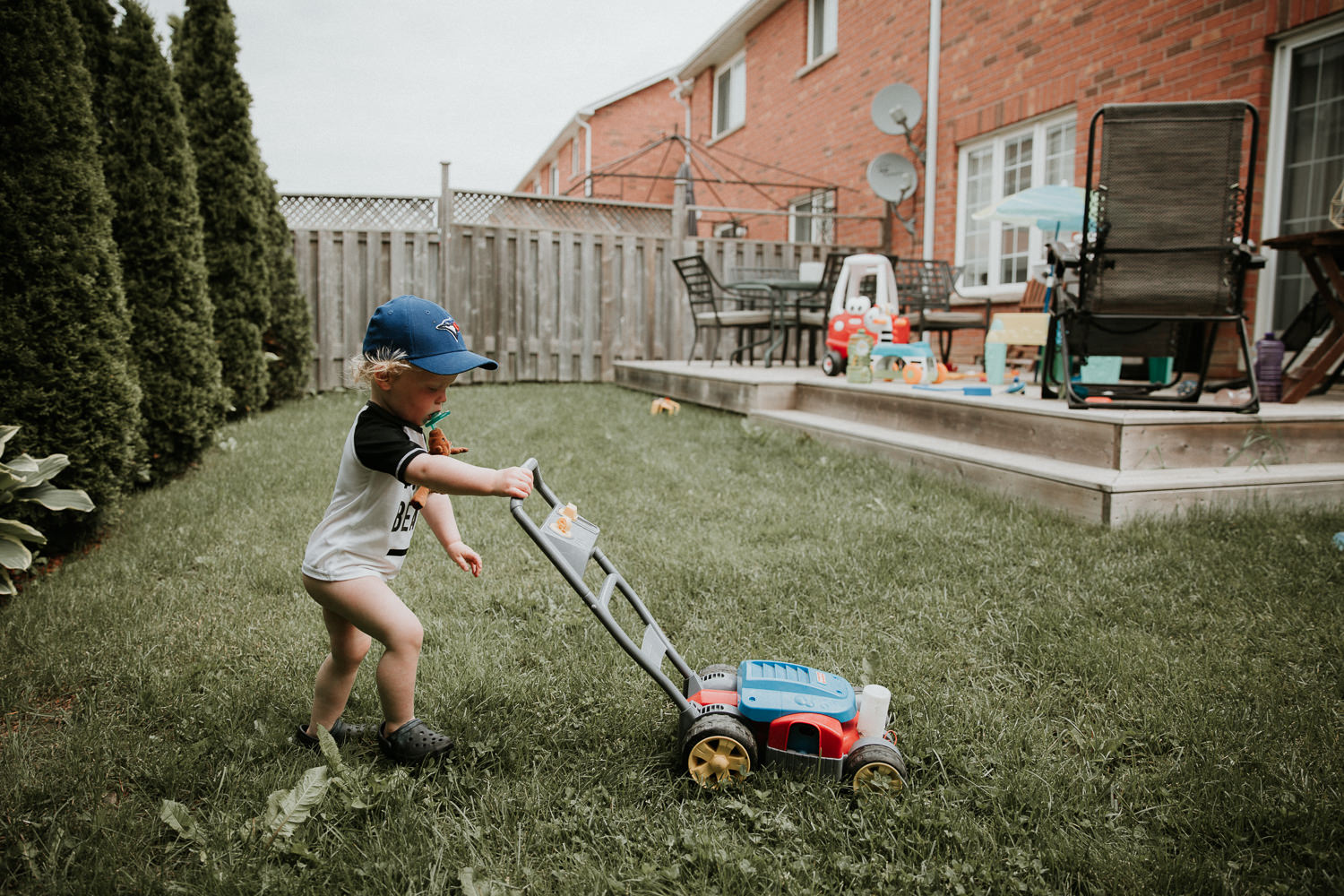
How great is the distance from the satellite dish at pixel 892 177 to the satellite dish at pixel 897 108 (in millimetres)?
327

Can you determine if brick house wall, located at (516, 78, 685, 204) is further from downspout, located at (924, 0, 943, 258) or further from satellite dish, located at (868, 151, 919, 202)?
downspout, located at (924, 0, 943, 258)

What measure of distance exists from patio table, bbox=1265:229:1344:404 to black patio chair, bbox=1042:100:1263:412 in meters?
0.53

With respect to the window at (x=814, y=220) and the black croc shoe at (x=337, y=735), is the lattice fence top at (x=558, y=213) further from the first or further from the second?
the black croc shoe at (x=337, y=735)

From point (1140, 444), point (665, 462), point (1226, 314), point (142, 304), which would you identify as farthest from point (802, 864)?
point (142, 304)

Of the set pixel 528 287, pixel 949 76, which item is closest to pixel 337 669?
pixel 528 287

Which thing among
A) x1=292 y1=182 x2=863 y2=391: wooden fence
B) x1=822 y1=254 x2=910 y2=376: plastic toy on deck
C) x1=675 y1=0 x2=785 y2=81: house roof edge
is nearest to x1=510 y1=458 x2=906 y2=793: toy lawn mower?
x1=822 y1=254 x2=910 y2=376: plastic toy on deck

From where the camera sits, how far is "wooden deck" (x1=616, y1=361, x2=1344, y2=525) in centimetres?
370

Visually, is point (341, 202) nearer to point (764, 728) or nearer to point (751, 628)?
point (751, 628)

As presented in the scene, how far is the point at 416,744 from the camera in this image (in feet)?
6.45

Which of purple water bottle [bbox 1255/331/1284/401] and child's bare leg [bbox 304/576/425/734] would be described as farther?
purple water bottle [bbox 1255/331/1284/401]

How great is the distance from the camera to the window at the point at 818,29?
12.4m

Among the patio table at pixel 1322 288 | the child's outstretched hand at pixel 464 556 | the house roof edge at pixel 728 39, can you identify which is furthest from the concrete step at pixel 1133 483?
the house roof edge at pixel 728 39

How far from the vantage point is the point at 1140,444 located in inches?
153

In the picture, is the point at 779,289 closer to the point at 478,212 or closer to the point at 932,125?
the point at 932,125
